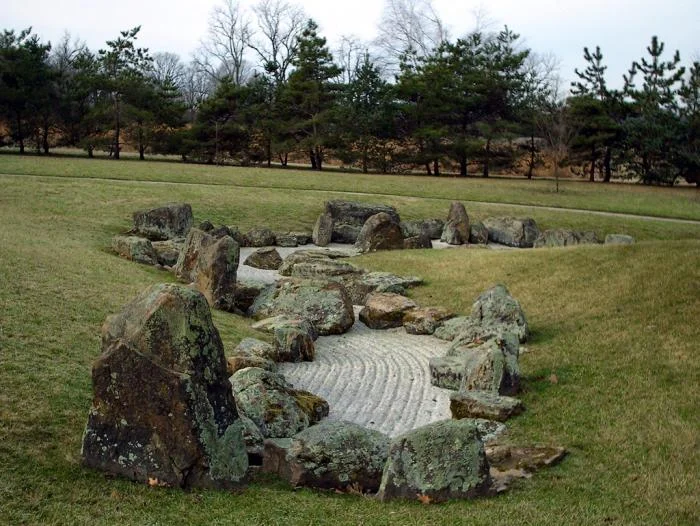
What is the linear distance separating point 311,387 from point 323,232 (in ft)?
62.9

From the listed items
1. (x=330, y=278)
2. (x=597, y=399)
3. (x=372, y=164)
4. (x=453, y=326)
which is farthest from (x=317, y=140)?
(x=597, y=399)

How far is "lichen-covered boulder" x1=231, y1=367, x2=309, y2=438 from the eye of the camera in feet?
33.8

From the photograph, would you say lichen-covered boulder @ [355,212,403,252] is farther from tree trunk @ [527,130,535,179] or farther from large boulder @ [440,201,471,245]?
tree trunk @ [527,130,535,179]

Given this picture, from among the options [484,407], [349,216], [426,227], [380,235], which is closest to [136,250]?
[380,235]

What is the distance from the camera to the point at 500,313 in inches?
634

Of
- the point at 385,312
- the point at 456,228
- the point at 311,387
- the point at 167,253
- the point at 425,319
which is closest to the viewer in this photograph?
the point at 311,387

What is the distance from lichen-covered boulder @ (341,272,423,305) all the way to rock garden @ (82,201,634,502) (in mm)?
52

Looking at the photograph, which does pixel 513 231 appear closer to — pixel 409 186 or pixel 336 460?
pixel 409 186

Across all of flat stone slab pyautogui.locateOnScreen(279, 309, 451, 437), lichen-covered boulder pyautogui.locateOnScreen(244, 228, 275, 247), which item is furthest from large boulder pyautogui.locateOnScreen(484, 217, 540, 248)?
flat stone slab pyautogui.locateOnScreen(279, 309, 451, 437)

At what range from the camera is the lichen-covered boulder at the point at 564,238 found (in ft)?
102

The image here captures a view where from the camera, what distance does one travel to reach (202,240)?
21.9m

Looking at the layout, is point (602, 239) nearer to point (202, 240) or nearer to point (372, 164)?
point (202, 240)

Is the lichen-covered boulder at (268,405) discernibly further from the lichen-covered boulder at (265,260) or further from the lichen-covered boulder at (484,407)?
the lichen-covered boulder at (265,260)

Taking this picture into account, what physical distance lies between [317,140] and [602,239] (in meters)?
27.5
